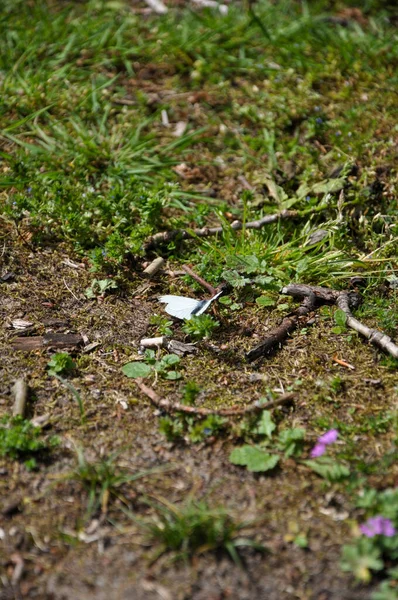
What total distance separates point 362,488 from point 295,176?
2.22 metres

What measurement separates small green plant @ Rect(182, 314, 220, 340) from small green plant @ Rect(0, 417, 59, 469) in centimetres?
86

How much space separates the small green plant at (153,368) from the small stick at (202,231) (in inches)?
33.9

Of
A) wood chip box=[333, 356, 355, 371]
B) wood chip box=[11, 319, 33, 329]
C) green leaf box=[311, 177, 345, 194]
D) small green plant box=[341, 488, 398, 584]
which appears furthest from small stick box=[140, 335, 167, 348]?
green leaf box=[311, 177, 345, 194]

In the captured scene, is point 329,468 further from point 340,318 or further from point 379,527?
point 340,318

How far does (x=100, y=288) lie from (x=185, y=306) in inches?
19.6

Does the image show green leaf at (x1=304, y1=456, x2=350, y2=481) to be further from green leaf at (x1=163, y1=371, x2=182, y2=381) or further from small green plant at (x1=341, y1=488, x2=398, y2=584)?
green leaf at (x1=163, y1=371, x2=182, y2=381)

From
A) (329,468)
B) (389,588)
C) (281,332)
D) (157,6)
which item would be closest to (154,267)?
(281,332)

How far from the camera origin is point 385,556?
2.28m

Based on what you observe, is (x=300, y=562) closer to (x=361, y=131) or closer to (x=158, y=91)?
(x=361, y=131)

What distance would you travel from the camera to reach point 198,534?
232cm

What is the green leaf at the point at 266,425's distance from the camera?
108 inches

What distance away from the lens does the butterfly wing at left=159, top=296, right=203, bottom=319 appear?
3.29m

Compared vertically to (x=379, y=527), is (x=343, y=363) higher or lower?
lower

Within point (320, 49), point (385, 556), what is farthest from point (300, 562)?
point (320, 49)
